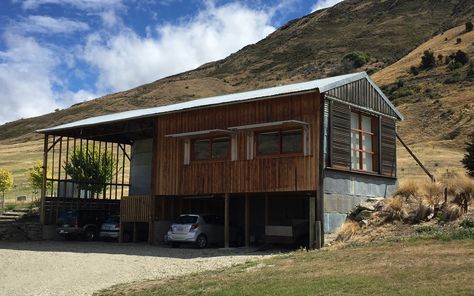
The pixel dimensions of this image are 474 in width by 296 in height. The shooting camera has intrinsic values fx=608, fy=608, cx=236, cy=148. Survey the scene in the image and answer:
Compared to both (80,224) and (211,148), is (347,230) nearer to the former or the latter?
(211,148)

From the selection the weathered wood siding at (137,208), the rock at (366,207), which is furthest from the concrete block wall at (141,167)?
the rock at (366,207)

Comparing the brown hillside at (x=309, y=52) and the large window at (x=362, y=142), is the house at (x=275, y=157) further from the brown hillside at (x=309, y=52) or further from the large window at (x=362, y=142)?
the brown hillside at (x=309, y=52)

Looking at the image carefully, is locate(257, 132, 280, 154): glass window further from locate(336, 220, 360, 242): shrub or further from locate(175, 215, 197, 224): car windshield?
locate(175, 215, 197, 224): car windshield

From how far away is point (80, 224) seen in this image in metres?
30.5

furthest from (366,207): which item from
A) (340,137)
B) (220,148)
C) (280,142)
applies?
(220,148)

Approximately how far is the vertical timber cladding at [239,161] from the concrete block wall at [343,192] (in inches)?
30.5

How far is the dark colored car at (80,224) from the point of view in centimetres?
3038

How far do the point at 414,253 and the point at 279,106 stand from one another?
9540 millimetres

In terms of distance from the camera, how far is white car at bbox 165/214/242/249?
24188 millimetres

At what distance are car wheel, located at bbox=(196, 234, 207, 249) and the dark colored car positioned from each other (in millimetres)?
8226

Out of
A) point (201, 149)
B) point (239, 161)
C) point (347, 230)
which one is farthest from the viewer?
point (201, 149)

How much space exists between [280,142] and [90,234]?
1283 centimetres

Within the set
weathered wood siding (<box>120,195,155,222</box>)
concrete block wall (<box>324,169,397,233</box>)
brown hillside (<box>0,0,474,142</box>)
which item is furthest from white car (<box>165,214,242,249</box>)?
brown hillside (<box>0,0,474,142</box>)

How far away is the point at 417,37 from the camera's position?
12156 centimetres
